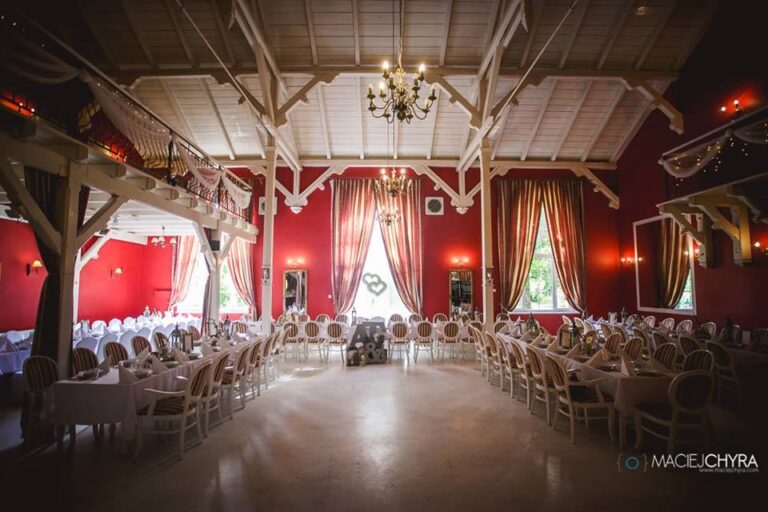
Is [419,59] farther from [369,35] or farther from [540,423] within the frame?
[540,423]

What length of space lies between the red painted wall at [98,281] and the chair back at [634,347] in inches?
478

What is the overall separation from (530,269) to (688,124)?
5396 mm

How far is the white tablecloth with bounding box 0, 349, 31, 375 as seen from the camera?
546 centimetres

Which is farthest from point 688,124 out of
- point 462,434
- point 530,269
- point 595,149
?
point 462,434

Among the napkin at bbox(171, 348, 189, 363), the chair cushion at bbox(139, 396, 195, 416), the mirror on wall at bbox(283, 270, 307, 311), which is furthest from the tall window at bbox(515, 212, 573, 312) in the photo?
the chair cushion at bbox(139, 396, 195, 416)

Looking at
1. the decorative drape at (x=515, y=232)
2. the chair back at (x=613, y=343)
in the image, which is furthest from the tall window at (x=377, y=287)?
the chair back at (x=613, y=343)

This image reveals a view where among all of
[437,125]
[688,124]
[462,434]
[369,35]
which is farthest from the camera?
[437,125]

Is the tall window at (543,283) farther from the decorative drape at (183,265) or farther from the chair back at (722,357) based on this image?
the decorative drape at (183,265)

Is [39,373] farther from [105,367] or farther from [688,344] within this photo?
[688,344]

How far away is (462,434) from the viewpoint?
436 cm

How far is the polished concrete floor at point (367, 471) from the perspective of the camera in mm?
2984

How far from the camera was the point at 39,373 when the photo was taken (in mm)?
4066

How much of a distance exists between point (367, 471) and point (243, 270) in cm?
920

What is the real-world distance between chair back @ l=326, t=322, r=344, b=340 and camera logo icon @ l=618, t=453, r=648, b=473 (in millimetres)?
6254
